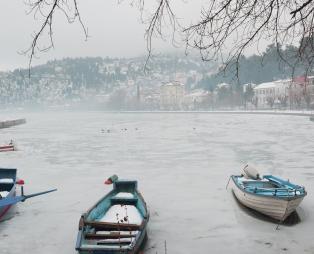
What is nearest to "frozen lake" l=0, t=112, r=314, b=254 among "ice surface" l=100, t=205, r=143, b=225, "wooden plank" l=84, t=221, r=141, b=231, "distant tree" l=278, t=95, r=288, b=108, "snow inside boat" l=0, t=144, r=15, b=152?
"ice surface" l=100, t=205, r=143, b=225

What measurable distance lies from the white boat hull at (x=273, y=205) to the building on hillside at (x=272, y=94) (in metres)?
110

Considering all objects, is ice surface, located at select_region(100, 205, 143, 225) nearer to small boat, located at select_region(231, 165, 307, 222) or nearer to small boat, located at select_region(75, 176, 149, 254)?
small boat, located at select_region(75, 176, 149, 254)

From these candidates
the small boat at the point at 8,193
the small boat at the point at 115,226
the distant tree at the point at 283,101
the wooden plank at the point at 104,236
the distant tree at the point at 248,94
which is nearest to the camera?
the small boat at the point at 115,226

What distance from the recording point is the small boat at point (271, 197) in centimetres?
1265

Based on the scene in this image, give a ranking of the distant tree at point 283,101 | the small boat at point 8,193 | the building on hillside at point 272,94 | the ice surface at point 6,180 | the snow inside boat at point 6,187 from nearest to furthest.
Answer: the small boat at point 8,193, the snow inside boat at point 6,187, the ice surface at point 6,180, the distant tree at point 283,101, the building on hillside at point 272,94

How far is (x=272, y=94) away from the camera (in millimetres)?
137875

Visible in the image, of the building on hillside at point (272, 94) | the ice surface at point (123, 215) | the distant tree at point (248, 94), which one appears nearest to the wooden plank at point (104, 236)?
the ice surface at point (123, 215)

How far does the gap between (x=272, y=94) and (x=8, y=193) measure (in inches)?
5199

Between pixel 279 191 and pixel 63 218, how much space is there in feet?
24.8

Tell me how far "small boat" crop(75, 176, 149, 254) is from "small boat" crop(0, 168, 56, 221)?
311 centimetres

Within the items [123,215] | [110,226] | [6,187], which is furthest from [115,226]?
[6,187]

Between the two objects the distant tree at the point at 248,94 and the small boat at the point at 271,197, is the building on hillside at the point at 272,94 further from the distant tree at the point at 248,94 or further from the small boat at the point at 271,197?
the small boat at the point at 271,197

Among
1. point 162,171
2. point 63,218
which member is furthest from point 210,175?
point 63,218

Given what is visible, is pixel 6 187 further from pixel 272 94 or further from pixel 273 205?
pixel 272 94
